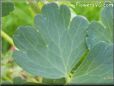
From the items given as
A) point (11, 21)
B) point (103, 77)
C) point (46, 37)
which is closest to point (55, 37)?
point (46, 37)

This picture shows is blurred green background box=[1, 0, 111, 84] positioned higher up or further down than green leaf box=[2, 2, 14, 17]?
further down

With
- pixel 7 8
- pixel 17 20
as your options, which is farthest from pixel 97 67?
pixel 17 20

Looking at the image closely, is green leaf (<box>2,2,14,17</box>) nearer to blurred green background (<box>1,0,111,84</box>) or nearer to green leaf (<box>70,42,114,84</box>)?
blurred green background (<box>1,0,111,84</box>)

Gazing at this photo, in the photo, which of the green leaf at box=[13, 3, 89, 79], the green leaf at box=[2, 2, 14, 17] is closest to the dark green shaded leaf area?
the green leaf at box=[13, 3, 89, 79]

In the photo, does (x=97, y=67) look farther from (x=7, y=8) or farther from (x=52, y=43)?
(x=7, y=8)

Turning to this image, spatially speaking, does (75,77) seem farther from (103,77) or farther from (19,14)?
(19,14)

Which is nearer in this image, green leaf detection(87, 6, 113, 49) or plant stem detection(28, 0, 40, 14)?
green leaf detection(87, 6, 113, 49)
